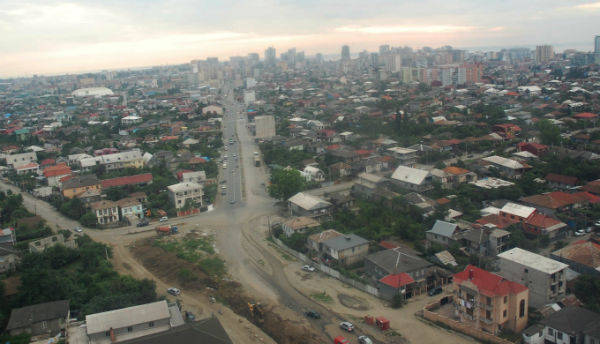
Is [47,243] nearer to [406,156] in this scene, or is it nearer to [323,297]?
[323,297]

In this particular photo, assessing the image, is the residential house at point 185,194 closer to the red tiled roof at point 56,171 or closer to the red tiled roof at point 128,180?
the red tiled roof at point 128,180

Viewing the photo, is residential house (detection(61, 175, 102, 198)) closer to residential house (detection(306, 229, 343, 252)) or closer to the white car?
residential house (detection(306, 229, 343, 252))

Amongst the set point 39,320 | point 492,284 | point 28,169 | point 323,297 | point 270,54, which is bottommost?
point 323,297

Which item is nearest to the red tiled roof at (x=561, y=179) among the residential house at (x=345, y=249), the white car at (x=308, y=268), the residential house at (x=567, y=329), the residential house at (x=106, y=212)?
the residential house at (x=345, y=249)

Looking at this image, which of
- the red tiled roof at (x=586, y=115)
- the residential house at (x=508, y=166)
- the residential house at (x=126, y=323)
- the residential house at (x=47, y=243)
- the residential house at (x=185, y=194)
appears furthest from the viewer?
the red tiled roof at (x=586, y=115)

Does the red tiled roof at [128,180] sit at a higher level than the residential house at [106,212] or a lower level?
higher

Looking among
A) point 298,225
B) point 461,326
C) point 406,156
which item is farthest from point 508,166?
point 461,326
